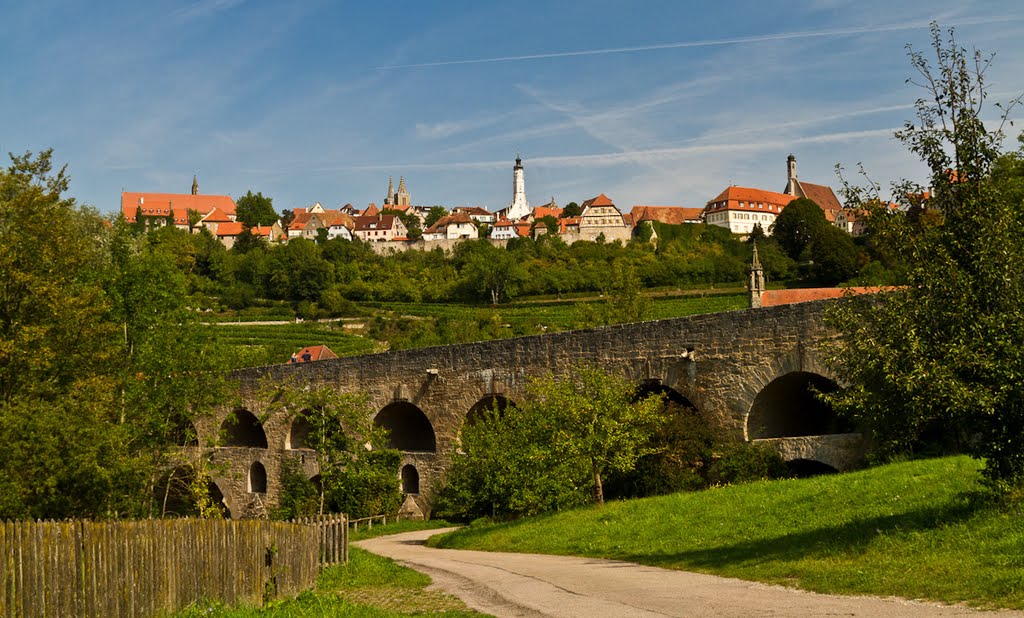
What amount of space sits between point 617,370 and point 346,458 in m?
9.18

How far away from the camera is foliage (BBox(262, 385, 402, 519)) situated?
29.5 meters

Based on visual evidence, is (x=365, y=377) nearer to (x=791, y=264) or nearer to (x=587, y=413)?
(x=587, y=413)

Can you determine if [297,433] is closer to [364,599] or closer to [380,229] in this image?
[364,599]

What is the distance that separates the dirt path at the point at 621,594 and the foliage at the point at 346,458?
Answer: 13148 millimetres

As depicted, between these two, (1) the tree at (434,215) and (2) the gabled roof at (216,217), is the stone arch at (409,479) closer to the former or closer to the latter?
(2) the gabled roof at (216,217)

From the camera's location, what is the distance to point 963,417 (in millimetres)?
11977

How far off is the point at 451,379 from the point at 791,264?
76532 mm

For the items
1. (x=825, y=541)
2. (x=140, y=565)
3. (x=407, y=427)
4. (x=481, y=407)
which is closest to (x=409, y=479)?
(x=407, y=427)

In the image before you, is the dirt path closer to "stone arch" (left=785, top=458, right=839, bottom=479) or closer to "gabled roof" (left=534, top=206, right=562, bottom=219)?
"stone arch" (left=785, top=458, right=839, bottom=479)

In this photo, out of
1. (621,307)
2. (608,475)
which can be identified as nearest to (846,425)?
(608,475)

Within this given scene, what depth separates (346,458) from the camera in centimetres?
2955

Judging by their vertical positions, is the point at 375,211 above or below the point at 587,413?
above

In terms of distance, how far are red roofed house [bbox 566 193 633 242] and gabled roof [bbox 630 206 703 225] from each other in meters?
2.88

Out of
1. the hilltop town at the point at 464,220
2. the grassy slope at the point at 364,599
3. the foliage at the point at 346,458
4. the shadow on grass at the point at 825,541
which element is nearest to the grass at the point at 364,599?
the grassy slope at the point at 364,599
